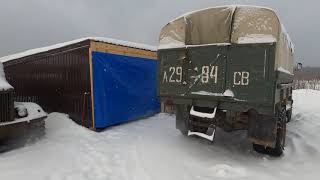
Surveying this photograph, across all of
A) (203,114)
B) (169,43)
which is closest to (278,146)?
(203,114)

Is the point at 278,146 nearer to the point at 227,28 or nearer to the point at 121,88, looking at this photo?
the point at 227,28

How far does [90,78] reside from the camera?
27.7ft

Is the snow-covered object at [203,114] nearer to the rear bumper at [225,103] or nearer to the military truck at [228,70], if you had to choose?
the military truck at [228,70]

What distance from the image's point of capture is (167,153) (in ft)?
20.5

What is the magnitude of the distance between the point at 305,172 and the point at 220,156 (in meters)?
1.64

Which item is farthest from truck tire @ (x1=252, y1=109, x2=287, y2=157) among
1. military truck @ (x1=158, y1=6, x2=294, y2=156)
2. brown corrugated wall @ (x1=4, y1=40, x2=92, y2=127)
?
brown corrugated wall @ (x1=4, y1=40, x2=92, y2=127)

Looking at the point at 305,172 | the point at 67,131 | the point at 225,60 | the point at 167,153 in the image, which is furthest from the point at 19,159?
the point at 305,172

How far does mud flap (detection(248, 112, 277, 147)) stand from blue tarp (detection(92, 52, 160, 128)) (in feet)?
15.1

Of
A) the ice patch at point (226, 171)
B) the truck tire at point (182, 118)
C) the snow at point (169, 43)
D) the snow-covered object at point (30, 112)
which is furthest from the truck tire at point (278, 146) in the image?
the snow-covered object at point (30, 112)

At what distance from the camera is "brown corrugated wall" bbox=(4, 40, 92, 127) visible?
341 inches

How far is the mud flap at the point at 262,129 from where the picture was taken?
566 cm

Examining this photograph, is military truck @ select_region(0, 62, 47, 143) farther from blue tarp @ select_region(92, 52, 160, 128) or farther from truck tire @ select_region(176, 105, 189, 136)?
truck tire @ select_region(176, 105, 189, 136)

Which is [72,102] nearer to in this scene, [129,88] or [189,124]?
[129,88]

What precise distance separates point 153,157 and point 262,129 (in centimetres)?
228
